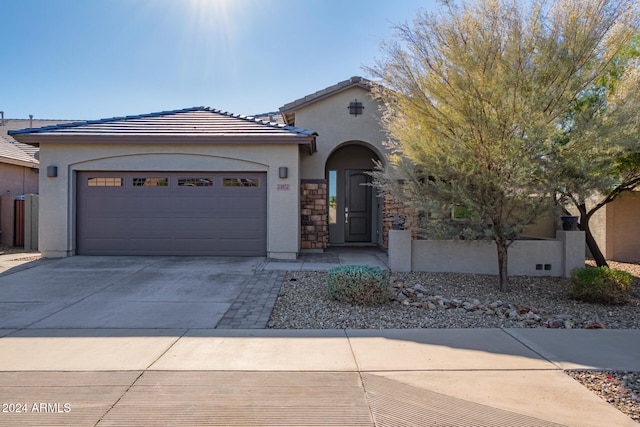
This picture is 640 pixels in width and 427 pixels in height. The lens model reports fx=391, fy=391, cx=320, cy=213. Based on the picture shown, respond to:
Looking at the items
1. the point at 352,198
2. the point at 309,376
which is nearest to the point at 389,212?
the point at 352,198

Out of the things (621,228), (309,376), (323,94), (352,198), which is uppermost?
(323,94)

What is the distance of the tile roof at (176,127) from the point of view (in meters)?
10.3

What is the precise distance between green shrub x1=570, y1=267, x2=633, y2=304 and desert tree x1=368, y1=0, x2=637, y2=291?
4.37 ft

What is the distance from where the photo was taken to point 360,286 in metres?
6.20

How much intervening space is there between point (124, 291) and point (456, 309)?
5.80 metres

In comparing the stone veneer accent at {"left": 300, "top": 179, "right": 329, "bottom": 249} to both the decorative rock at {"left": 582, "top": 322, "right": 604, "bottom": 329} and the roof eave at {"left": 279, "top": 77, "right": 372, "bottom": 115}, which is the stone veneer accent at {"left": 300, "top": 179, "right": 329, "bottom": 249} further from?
the decorative rock at {"left": 582, "top": 322, "right": 604, "bottom": 329}

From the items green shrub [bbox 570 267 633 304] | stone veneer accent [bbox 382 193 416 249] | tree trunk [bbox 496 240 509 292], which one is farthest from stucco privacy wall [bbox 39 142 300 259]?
green shrub [bbox 570 267 633 304]

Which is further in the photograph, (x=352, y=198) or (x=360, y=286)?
(x=352, y=198)

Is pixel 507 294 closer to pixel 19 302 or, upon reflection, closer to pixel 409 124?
pixel 409 124

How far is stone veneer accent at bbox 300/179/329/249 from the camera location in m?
11.8

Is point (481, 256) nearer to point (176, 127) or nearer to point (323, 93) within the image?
point (323, 93)

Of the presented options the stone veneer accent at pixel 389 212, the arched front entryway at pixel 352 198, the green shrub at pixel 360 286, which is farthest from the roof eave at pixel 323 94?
the green shrub at pixel 360 286

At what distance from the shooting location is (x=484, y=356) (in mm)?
4320

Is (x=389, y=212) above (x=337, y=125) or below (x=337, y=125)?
below
